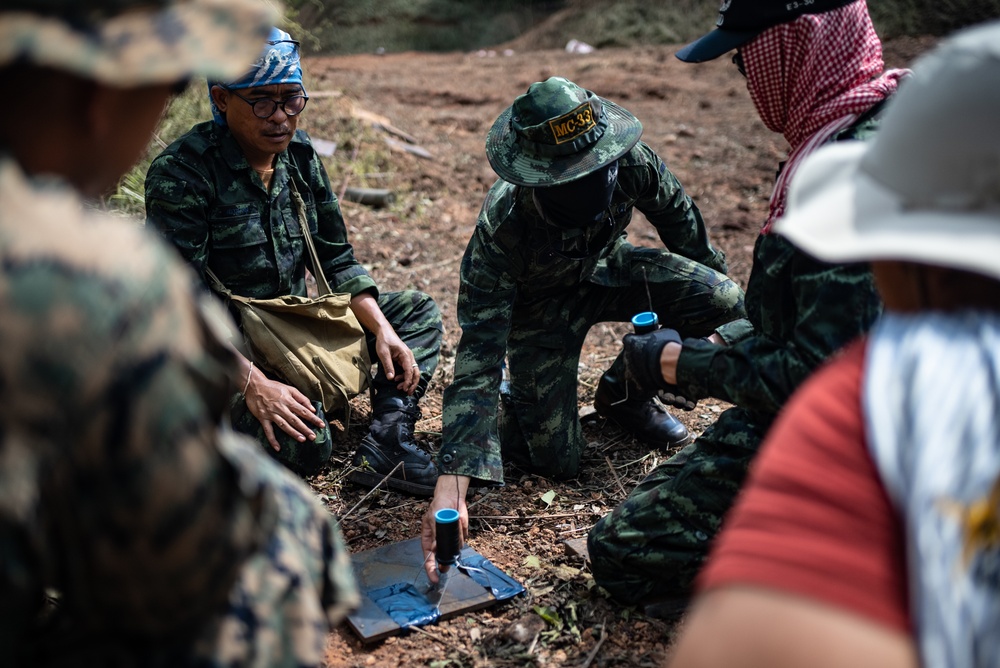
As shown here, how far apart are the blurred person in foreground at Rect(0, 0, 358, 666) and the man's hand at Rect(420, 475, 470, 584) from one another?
1742 mm

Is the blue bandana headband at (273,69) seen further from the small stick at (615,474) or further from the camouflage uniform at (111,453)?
the camouflage uniform at (111,453)

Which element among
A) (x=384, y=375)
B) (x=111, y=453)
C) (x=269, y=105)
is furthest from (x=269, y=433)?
(x=111, y=453)

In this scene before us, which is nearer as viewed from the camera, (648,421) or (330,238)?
(648,421)

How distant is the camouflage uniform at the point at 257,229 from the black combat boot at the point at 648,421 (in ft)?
2.78

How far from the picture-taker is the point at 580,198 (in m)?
3.41

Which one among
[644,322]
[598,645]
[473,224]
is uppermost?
[644,322]

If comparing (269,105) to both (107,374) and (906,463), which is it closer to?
(107,374)

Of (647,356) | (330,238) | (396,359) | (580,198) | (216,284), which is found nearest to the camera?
(647,356)

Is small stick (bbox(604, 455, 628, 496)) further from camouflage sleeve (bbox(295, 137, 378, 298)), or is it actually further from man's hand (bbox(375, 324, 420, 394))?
camouflage sleeve (bbox(295, 137, 378, 298))

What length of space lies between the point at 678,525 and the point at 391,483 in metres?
1.30

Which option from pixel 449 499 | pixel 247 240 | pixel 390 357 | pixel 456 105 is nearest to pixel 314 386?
pixel 390 357

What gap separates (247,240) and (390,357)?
2.53 feet

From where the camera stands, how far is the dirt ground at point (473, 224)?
113 inches

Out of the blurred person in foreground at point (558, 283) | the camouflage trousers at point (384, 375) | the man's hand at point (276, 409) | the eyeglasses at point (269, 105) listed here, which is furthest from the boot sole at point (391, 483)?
the eyeglasses at point (269, 105)
